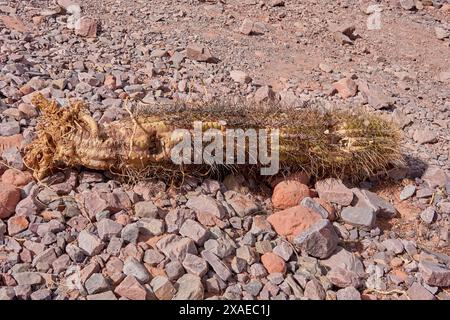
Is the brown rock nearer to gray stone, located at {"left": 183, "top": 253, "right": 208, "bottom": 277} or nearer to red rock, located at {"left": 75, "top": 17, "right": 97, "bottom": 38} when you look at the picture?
red rock, located at {"left": 75, "top": 17, "right": 97, "bottom": 38}

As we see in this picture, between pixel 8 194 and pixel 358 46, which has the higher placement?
pixel 8 194

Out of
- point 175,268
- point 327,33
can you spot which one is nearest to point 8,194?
point 175,268

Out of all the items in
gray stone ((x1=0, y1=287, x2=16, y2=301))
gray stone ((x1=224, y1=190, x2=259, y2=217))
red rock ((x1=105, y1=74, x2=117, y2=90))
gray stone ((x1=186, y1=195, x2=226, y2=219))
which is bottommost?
gray stone ((x1=224, y1=190, x2=259, y2=217))

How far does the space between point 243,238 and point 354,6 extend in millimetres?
5381

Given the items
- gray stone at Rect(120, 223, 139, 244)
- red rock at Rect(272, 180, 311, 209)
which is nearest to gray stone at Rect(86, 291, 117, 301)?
gray stone at Rect(120, 223, 139, 244)

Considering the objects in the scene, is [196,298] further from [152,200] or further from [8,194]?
[8,194]

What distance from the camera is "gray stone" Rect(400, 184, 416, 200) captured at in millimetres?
4059

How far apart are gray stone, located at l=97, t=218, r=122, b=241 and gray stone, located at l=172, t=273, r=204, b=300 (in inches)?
21.8

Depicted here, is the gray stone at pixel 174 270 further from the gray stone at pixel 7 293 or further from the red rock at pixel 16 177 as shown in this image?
the red rock at pixel 16 177

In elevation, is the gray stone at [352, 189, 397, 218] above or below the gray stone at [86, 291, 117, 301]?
below

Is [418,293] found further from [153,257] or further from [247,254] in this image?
[153,257]

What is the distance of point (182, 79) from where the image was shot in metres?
5.06

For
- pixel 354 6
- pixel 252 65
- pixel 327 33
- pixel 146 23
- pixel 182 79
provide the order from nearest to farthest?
pixel 182 79, pixel 252 65, pixel 146 23, pixel 327 33, pixel 354 6

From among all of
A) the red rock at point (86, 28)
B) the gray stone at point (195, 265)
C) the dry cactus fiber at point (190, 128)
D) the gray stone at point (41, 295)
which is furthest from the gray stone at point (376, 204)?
the red rock at point (86, 28)
